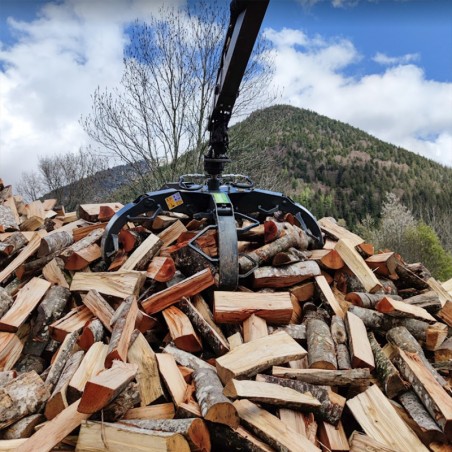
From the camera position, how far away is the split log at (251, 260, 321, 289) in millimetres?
3176

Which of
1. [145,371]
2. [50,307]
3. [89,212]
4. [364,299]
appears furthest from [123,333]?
[89,212]

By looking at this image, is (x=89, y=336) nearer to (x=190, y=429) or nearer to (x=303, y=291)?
(x=190, y=429)

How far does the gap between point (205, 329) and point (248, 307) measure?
339 millimetres

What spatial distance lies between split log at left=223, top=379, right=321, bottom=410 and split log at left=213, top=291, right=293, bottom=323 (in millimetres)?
710

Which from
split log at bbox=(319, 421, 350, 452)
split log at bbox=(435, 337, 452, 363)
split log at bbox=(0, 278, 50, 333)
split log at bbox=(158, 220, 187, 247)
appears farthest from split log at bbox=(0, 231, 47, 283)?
split log at bbox=(435, 337, 452, 363)

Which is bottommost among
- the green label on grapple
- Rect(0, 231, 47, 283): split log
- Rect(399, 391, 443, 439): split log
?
Rect(399, 391, 443, 439): split log

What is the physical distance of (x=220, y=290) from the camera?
3.07 m

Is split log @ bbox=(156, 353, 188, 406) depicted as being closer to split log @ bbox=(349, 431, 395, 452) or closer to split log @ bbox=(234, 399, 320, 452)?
split log @ bbox=(234, 399, 320, 452)

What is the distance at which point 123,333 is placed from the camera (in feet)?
7.78

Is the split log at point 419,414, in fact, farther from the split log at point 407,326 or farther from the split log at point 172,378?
the split log at point 172,378

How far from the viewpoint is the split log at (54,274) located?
11.0 ft

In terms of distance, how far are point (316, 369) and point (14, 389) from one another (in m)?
1.64

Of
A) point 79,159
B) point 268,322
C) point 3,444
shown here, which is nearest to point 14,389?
point 3,444

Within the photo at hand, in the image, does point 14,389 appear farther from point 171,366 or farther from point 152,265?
point 152,265
